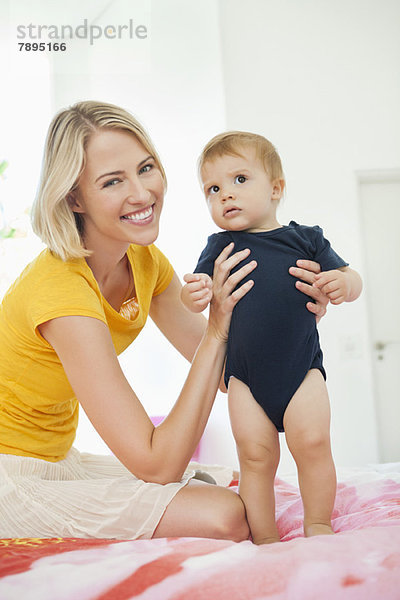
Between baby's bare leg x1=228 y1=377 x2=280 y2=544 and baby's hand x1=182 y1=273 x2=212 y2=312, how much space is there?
0.21 metres

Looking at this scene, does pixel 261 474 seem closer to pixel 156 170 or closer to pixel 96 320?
pixel 96 320

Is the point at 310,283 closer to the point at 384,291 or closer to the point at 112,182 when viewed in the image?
the point at 112,182

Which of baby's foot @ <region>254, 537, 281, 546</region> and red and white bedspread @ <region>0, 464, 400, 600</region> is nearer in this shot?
red and white bedspread @ <region>0, 464, 400, 600</region>

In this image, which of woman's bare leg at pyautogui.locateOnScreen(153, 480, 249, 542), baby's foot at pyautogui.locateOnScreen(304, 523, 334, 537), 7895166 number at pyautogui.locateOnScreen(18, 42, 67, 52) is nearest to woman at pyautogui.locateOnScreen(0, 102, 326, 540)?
woman's bare leg at pyautogui.locateOnScreen(153, 480, 249, 542)

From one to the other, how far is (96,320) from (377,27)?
14.5 feet

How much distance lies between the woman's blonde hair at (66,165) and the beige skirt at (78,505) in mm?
530

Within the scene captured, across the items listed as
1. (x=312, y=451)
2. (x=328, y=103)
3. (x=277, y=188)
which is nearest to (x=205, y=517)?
(x=312, y=451)

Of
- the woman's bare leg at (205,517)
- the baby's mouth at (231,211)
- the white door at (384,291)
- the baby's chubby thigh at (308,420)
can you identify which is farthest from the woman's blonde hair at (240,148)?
the white door at (384,291)

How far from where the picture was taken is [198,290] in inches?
52.6

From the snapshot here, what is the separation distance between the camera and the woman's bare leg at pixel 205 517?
1.21 m

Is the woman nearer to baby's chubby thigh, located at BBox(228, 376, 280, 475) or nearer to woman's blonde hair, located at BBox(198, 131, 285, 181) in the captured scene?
baby's chubby thigh, located at BBox(228, 376, 280, 475)

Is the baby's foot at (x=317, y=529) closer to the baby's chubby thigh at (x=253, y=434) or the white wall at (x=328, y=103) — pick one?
the baby's chubby thigh at (x=253, y=434)

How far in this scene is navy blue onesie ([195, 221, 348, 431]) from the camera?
1298 millimetres

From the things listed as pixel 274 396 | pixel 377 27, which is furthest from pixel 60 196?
pixel 377 27
